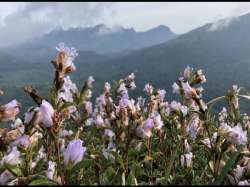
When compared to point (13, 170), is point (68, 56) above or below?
above

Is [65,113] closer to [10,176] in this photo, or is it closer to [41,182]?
[10,176]

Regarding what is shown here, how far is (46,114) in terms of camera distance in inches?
156

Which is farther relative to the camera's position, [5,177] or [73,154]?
[73,154]

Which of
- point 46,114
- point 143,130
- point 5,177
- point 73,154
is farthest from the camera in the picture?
point 143,130

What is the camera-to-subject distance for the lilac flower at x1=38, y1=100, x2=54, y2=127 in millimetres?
3920

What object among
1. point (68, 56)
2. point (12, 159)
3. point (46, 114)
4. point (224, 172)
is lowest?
point (224, 172)

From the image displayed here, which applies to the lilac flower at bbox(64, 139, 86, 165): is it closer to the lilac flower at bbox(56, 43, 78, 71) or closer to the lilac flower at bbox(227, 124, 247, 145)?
the lilac flower at bbox(56, 43, 78, 71)

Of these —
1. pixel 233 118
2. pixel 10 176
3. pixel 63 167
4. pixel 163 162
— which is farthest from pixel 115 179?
pixel 233 118

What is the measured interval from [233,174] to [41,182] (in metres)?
1.85

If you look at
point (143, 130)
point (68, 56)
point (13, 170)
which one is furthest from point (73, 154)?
point (68, 56)

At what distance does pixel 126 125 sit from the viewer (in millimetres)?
4258

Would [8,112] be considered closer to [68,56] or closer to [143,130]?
[68,56]

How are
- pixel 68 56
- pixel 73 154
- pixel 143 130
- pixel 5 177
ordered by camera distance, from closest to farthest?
pixel 5 177 → pixel 73 154 → pixel 143 130 → pixel 68 56

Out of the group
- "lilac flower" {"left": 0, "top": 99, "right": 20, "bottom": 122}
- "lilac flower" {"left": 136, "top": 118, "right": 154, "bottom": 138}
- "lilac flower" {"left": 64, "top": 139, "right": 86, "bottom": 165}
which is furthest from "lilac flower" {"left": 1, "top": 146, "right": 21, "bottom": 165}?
"lilac flower" {"left": 136, "top": 118, "right": 154, "bottom": 138}
